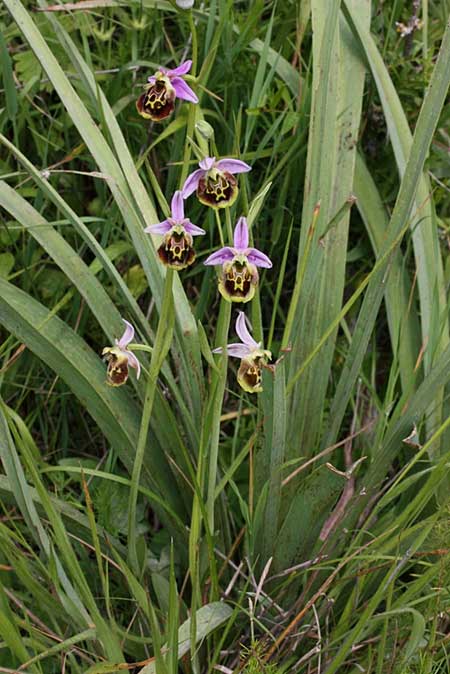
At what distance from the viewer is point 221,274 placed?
1157 mm

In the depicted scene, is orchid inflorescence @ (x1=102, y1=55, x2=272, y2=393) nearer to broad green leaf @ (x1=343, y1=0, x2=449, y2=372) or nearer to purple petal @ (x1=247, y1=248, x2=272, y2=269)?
purple petal @ (x1=247, y1=248, x2=272, y2=269)

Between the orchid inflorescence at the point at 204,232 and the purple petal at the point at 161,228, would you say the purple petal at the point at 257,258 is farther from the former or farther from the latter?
the purple petal at the point at 161,228

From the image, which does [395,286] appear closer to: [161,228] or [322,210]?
[322,210]

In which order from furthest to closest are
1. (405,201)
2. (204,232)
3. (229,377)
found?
(229,377)
(405,201)
(204,232)

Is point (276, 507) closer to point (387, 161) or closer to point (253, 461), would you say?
point (253, 461)

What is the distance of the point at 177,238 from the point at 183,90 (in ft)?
0.67

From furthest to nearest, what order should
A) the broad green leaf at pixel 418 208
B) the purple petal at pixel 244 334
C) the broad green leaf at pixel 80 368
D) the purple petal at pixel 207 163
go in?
the broad green leaf at pixel 418 208
the broad green leaf at pixel 80 368
the purple petal at pixel 244 334
the purple petal at pixel 207 163

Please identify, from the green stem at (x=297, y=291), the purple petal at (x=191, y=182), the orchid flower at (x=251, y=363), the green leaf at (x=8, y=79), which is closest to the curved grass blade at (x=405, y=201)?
the green stem at (x=297, y=291)

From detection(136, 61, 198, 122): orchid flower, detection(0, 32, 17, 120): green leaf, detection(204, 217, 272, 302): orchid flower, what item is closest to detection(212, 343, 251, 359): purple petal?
detection(204, 217, 272, 302): orchid flower

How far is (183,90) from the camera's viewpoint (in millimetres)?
1172

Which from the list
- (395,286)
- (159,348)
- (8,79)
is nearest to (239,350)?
(159,348)

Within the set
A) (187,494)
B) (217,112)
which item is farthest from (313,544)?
(217,112)

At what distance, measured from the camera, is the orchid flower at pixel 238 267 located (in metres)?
1.13

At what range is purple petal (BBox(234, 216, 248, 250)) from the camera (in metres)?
1.15
